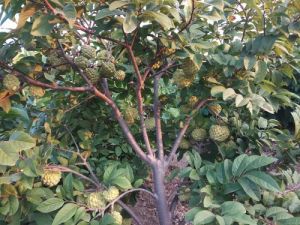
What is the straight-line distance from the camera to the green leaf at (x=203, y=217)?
0.86 metres

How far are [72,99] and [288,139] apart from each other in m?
0.79

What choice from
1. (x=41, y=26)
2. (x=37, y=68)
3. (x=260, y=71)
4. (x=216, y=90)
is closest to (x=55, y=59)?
(x=37, y=68)

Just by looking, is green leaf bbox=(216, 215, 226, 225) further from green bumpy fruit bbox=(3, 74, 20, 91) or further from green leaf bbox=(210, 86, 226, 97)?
green bumpy fruit bbox=(3, 74, 20, 91)

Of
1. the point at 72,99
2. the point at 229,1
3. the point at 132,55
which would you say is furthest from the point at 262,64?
the point at 72,99

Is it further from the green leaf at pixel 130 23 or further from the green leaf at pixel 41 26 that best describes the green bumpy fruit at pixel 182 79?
the green leaf at pixel 41 26

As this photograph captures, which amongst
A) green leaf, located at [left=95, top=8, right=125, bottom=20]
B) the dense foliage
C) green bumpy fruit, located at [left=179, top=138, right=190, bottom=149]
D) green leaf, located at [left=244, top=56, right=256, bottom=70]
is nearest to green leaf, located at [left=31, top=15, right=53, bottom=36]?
the dense foliage

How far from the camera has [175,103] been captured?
1506 mm

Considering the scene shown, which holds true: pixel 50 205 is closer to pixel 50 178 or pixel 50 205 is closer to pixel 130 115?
pixel 50 178

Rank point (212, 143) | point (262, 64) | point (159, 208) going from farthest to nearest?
1. point (212, 143)
2. point (159, 208)
3. point (262, 64)

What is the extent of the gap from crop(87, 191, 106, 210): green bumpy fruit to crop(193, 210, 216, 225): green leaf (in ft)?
0.89

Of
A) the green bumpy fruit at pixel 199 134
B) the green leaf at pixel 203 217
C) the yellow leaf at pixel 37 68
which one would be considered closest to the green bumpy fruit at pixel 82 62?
the yellow leaf at pixel 37 68

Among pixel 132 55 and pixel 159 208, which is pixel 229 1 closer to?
pixel 132 55

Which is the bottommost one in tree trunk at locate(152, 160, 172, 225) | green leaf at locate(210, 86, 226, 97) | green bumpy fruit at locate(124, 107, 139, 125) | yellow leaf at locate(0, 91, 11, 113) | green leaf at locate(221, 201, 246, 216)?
tree trunk at locate(152, 160, 172, 225)

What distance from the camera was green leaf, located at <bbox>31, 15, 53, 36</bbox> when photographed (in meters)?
0.90
